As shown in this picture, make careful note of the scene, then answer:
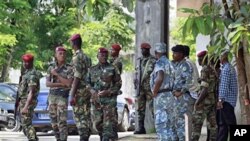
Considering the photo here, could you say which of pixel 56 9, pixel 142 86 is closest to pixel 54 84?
pixel 142 86

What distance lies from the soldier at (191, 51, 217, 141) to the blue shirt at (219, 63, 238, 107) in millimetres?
756

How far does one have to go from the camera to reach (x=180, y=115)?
8.06 m

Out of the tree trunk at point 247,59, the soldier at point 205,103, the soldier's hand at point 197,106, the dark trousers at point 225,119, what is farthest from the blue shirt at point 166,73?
the tree trunk at point 247,59

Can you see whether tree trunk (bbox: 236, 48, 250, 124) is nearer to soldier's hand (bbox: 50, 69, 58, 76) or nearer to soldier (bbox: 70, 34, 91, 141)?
soldier (bbox: 70, 34, 91, 141)

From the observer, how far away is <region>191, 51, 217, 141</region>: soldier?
9125 millimetres

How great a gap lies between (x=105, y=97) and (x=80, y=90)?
405mm

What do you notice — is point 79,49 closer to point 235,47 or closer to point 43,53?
point 235,47

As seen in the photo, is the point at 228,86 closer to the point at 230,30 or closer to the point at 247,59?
the point at 247,59

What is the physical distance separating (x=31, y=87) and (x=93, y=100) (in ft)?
3.72

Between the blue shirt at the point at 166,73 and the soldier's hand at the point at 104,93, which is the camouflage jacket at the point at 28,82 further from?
the blue shirt at the point at 166,73

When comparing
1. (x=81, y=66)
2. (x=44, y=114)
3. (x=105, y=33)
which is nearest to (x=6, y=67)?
(x=105, y=33)

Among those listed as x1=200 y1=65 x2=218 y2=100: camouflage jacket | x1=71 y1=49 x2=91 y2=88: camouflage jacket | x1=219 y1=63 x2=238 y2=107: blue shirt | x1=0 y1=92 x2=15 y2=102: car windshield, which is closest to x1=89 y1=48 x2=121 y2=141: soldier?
x1=71 y1=49 x2=91 y2=88: camouflage jacket

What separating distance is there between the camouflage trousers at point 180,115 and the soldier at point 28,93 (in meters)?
2.69

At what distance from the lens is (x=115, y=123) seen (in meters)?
9.47
